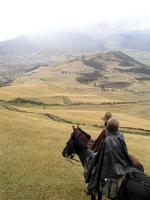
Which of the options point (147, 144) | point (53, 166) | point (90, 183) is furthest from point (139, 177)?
point (147, 144)

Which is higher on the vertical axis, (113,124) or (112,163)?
(113,124)

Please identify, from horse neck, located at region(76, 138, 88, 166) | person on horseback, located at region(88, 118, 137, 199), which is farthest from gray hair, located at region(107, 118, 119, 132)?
horse neck, located at region(76, 138, 88, 166)

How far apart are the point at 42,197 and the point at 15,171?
4329 mm

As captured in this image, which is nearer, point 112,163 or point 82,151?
point 112,163

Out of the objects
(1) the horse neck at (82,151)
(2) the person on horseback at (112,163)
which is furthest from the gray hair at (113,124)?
(1) the horse neck at (82,151)

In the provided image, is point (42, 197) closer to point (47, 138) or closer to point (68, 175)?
point (68, 175)

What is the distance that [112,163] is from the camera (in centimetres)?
1772

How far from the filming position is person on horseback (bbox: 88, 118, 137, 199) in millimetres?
17578

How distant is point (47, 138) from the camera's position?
36.6 m

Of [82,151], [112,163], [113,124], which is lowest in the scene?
[82,151]

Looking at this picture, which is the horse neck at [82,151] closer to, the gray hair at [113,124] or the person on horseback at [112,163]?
the person on horseback at [112,163]

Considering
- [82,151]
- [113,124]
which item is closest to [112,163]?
[113,124]

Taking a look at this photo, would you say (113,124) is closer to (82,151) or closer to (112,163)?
(112,163)

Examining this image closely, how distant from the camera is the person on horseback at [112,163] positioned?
17.6 meters
